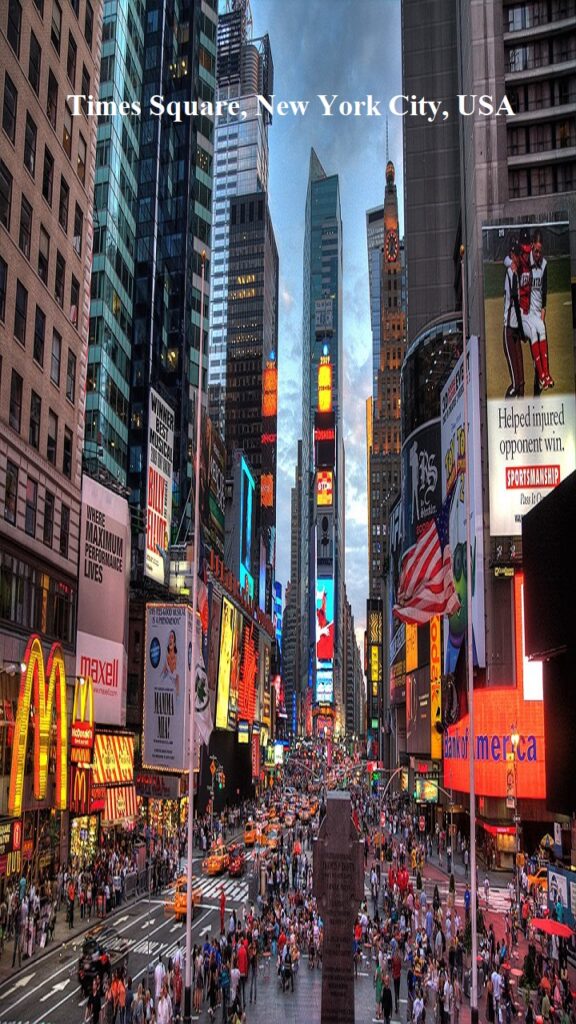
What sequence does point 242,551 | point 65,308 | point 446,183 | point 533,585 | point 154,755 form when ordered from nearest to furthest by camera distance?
point 533,585
point 65,308
point 154,755
point 446,183
point 242,551

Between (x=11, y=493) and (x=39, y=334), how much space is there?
8.05 metres

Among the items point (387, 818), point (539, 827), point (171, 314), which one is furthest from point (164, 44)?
point (539, 827)

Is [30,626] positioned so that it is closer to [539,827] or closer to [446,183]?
[539,827]

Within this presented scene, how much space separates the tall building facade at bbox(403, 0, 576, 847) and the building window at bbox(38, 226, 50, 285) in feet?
77.8

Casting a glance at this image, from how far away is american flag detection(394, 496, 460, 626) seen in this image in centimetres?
2905

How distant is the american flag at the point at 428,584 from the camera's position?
2905cm

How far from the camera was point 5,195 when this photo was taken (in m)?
37.8

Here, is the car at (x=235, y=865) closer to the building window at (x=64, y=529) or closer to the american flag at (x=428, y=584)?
the building window at (x=64, y=529)

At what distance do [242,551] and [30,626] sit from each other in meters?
95.5

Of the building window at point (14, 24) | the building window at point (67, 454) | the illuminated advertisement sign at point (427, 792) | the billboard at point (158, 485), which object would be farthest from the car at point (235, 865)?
the building window at point (14, 24)

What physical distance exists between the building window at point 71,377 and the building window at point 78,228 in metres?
5.20

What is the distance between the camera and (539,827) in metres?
59.9

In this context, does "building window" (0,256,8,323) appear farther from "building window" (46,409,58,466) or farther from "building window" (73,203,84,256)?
"building window" (73,203,84,256)

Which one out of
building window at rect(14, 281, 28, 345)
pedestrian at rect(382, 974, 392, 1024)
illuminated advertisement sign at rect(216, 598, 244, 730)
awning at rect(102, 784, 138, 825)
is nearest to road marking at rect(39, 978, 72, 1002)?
pedestrian at rect(382, 974, 392, 1024)
